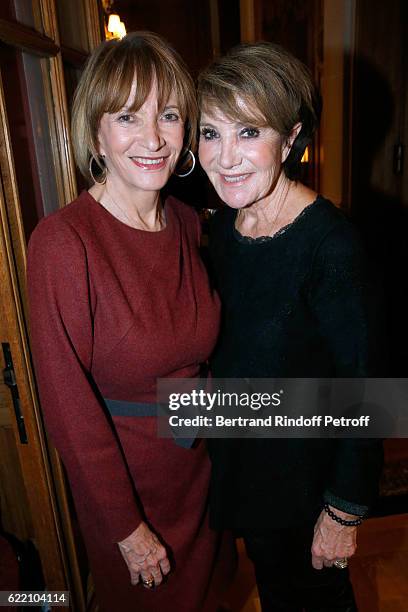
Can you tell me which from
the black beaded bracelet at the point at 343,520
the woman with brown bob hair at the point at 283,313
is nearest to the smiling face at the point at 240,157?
the woman with brown bob hair at the point at 283,313

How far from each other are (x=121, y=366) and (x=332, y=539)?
724mm

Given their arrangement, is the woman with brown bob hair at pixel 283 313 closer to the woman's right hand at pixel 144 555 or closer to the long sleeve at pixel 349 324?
the long sleeve at pixel 349 324

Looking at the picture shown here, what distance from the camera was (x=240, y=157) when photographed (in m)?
1.16

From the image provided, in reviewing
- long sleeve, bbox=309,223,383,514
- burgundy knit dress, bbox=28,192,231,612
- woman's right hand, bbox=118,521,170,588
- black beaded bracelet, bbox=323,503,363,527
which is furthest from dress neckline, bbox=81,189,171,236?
black beaded bracelet, bbox=323,503,363,527

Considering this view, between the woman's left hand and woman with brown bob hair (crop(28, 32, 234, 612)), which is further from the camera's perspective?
the woman's left hand

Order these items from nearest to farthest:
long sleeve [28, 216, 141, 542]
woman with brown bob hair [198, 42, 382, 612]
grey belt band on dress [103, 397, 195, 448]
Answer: long sleeve [28, 216, 141, 542]
woman with brown bob hair [198, 42, 382, 612]
grey belt band on dress [103, 397, 195, 448]

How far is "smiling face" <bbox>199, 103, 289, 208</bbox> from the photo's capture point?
1149mm

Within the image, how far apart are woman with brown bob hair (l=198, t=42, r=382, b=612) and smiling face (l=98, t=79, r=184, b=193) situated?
0.09 m

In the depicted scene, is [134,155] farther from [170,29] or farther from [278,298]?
[170,29]

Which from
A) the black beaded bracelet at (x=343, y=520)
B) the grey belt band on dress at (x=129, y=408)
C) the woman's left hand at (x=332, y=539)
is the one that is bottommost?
the woman's left hand at (x=332, y=539)

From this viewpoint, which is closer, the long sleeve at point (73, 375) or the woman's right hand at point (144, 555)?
the long sleeve at point (73, 375)

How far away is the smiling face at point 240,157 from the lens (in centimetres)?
115

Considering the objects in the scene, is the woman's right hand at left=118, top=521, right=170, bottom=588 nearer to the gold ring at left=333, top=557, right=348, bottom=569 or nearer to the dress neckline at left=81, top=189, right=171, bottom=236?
the gold ring at left=333, top=557, right=348, bottom=569

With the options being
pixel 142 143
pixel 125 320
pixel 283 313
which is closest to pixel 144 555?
pixel 125 320
